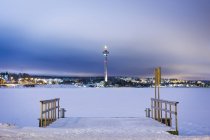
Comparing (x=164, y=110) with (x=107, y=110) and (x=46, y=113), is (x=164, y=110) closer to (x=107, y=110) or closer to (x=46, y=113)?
(x=46, y=113)

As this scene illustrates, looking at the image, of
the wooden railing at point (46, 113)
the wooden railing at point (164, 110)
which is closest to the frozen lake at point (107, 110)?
the wooden railing at point (164, 110)

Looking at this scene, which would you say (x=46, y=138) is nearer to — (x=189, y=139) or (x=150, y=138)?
(x=150, y=138)

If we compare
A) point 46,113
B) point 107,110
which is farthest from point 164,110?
point 107,110

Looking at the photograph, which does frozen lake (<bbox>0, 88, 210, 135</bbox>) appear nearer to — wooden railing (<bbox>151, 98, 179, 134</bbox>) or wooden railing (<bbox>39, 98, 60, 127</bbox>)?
wooden railing (<bbox>151, 98, 179, 134</bbox>)

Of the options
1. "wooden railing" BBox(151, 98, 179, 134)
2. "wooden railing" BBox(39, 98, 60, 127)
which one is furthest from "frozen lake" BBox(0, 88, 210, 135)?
"wooden railing" BBox(39, 98, 60, 127)

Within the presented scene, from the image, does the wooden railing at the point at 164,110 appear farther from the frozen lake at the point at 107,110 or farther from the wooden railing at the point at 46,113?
the frozen lake at the point at 107,110

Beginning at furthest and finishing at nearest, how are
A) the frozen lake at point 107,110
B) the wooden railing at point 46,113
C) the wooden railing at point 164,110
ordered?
the frozen lake at point 107,110
the wooden railing at point 46,113
the wooden railing at point 164,110

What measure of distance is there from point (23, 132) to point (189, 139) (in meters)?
5.25

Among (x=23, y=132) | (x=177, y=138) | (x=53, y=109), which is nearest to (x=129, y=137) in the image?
(x=177, y=138)

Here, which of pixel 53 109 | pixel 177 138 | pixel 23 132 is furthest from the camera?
pixel 53 109

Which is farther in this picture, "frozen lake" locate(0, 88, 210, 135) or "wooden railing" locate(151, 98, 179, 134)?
"frozen lake" locate(0, 88, 210, 135)

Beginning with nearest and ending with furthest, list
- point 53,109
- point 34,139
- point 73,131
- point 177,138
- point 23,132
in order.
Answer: point 34,139
point 177,138
point 23,132
point 73,131
point 53,109

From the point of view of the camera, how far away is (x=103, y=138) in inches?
456

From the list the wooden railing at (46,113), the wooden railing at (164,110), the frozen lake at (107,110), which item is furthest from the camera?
the frozen lake at (107,110)
